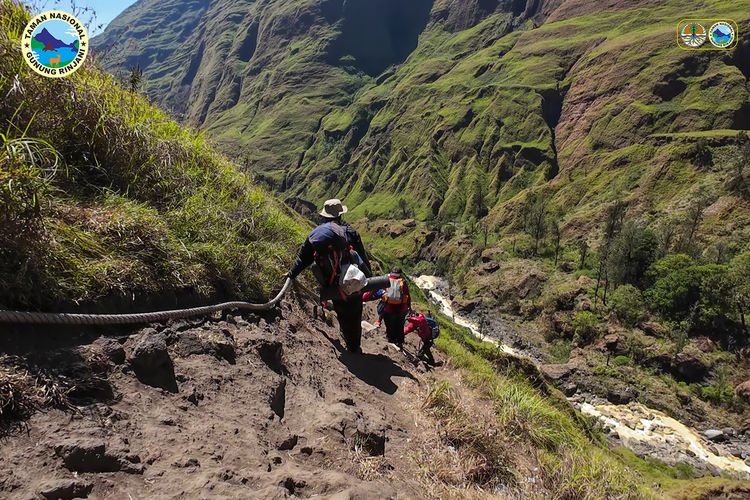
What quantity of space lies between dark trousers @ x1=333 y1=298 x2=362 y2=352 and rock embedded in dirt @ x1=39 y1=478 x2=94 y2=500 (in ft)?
12.1

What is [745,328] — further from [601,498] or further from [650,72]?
[650,72]

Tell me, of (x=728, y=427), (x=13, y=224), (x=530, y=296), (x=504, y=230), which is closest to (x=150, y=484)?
(x=13, y=224)

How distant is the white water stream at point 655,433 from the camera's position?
1307 inches

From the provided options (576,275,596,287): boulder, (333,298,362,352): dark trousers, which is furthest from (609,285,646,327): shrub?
(333,298,362,352): dark trousers

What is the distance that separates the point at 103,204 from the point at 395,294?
4.92 m

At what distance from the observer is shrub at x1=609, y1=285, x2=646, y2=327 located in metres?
52.3

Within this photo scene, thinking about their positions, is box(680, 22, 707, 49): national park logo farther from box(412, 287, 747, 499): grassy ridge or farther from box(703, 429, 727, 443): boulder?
box(412, 287, 747, 499): grassy ridge

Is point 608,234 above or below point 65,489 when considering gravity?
below

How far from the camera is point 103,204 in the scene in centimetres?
419

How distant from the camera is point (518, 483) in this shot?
393cm

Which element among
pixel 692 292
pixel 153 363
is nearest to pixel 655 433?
pixel 692 292

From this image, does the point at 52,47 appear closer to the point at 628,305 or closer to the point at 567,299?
the point at 628,305

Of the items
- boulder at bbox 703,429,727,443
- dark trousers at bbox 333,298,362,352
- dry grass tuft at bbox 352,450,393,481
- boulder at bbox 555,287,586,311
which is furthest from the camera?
boulder at bbox 555,287,586,311

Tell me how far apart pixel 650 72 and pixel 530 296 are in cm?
8477
